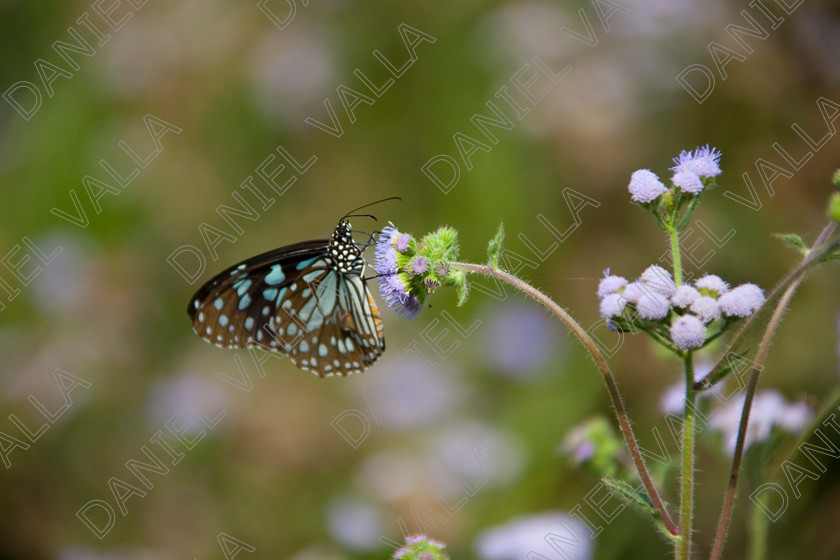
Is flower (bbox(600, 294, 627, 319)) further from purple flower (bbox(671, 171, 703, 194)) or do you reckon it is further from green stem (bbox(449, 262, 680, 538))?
purple flower (bbox(671, 171, 703, 194))

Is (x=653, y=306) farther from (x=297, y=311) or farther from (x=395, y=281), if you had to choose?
(x=297, y=311)

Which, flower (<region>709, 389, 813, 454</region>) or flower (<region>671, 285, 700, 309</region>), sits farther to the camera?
flower (<region>709, 389, 813, 454</region>)

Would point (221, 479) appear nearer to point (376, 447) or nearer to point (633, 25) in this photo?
point (376, 447)

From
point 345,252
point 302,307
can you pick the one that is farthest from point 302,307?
point 345,252

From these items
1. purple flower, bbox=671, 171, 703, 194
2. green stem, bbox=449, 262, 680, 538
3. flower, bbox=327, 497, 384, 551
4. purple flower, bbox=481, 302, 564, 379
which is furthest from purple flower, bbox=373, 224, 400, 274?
purple flower, bbox=481, 302, 564, 379

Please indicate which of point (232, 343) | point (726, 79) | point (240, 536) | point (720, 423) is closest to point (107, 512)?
point (240, 536)

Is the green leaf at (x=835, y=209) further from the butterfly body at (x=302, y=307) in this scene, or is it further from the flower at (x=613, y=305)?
the butterfly body at (x=302, y=307)
